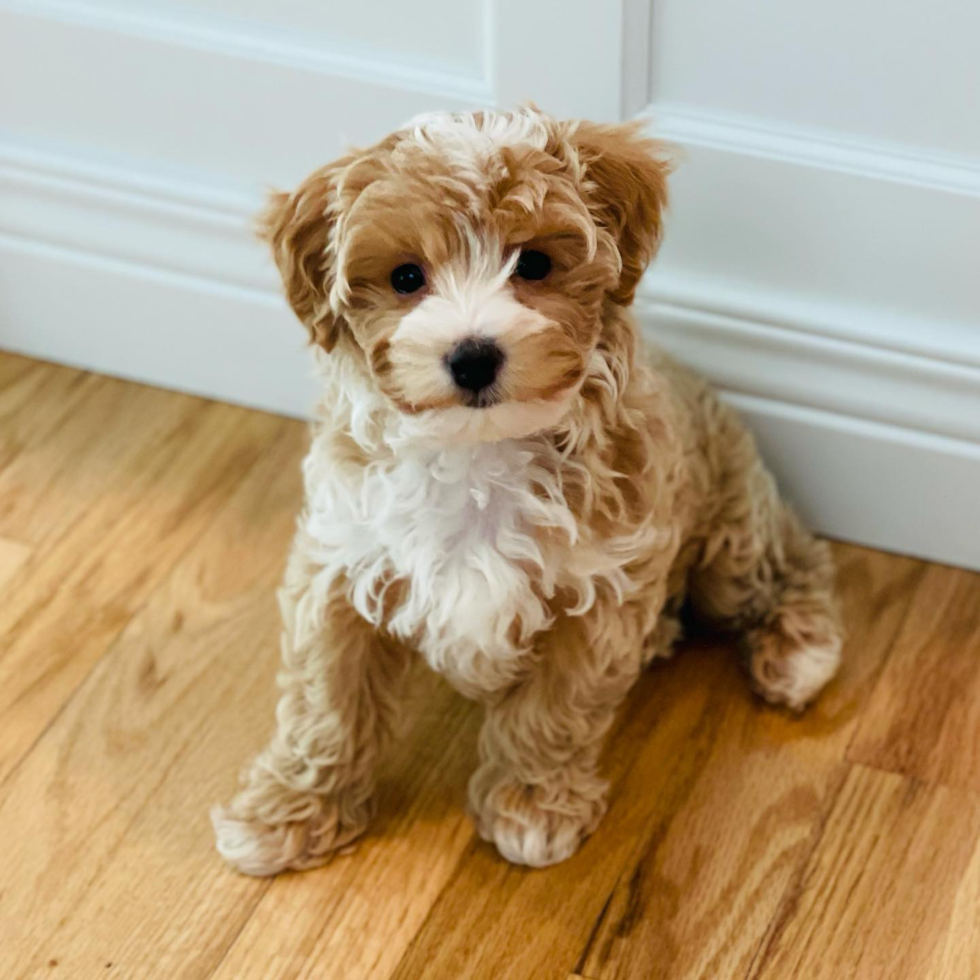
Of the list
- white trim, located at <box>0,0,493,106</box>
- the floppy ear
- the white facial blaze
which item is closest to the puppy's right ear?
the white facial blaze

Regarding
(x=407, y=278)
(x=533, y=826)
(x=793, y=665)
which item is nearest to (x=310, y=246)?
(x=407, y=278)

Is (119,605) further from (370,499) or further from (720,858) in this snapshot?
(720,858)

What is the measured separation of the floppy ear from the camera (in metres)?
1.22

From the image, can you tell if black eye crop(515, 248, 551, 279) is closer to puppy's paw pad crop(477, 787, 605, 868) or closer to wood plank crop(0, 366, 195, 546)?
puppy's paw pad crop(477, 787, 605, 868)

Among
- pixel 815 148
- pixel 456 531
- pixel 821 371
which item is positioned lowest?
pixel 821 371

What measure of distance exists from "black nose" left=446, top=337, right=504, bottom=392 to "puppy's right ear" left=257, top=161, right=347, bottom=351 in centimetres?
15

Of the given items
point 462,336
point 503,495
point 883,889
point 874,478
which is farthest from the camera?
point 874,478

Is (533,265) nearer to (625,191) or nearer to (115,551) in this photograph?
(625,191)

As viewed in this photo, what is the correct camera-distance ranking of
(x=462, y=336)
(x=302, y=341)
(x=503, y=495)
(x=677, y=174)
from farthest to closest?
1. (x=302, y=341)
2. (x=677, y=174)
3. (x=503, y=495)
4. (x=462, y=336)

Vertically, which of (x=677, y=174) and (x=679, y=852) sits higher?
(x=677, y=174)

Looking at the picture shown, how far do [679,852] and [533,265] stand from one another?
0.65m

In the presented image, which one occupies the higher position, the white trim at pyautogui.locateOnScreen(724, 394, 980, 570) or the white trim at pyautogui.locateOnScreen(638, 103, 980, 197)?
the white trim at pyautogui.locateOnScreen(638, 103, 980, 197)

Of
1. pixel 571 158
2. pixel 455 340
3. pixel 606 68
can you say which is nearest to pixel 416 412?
pixel 455 340

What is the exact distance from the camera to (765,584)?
65.6 inches
